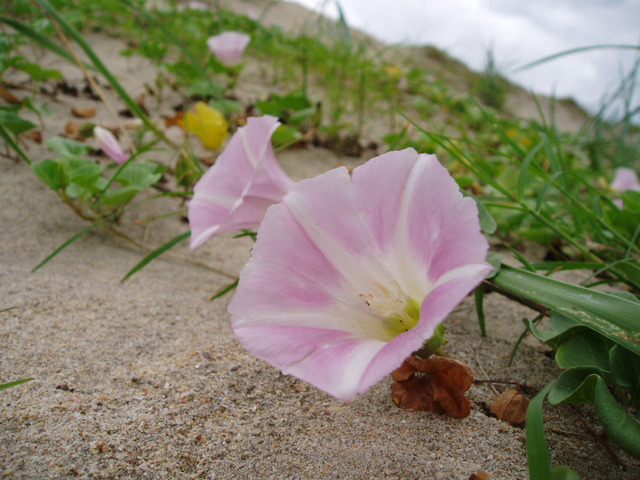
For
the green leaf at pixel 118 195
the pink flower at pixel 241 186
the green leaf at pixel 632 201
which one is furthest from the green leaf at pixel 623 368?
the green leaf at pixel 118 195

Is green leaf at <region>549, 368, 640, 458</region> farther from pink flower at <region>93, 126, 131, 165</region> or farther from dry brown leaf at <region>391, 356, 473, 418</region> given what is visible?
pink flower at <region>93, 126, 131, 165</region>

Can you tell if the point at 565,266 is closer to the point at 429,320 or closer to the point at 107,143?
the point at 429,320

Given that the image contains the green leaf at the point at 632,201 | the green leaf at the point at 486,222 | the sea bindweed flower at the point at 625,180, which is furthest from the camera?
the sea bindweed flower at the point at 625,180

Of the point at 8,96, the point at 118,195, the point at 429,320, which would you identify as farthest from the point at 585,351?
the point at 8,96

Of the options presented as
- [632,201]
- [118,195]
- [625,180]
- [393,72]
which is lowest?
[625,180]

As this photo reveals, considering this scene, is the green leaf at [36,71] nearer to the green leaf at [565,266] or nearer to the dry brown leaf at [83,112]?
the dry brown leaf at [83,112]
